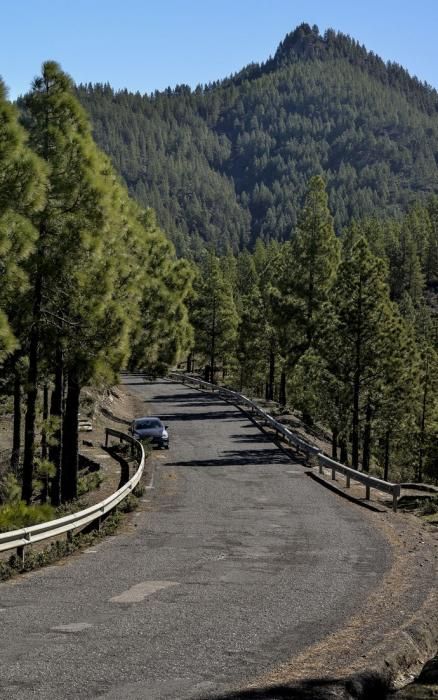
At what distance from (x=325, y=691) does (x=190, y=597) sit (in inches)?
177

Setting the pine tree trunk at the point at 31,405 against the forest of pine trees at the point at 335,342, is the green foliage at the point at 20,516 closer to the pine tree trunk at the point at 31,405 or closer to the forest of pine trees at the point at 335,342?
the pine tree trunk at the point at 31,405

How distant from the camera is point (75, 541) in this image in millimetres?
16719

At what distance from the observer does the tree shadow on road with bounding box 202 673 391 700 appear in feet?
23.7

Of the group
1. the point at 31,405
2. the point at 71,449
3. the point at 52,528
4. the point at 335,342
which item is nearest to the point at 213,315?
the point at 335,342

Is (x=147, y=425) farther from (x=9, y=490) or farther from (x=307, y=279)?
(x=307, y=279)

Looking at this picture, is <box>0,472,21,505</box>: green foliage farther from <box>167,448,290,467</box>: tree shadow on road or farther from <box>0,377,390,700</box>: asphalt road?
<box>167,448,290,467</box>: tree shadow on road

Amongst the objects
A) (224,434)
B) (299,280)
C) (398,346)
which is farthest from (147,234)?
(398,346)

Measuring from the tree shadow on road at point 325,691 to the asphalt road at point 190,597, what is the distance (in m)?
0.35

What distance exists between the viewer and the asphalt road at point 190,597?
25.8 ft

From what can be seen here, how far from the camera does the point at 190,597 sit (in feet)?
38.2

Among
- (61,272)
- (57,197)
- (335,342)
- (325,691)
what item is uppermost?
(57,197)

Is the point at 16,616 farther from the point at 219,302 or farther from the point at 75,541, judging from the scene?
the point at 219,302

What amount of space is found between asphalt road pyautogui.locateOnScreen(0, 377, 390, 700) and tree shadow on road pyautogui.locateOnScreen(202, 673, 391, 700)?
35 centimetres

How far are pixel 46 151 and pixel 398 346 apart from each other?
33.2m
